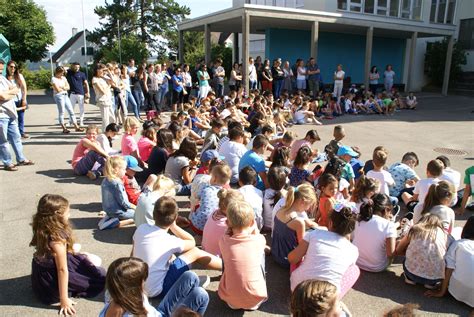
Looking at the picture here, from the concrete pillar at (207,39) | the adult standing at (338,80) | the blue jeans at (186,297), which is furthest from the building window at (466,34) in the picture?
the blue jeans at (186,297)

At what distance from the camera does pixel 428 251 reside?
11.8 ft

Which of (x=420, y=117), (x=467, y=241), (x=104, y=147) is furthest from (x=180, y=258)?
(x=420, y=117)

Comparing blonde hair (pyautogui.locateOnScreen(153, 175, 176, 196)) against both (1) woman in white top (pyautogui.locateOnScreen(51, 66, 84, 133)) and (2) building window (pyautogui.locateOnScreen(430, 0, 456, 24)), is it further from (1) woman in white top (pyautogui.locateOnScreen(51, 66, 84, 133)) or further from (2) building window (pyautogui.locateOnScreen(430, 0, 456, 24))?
(2) building window (pyautogui.locateOnScreen(430, 0, 456, 24))

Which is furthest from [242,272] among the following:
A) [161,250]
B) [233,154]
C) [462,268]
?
[233,154]

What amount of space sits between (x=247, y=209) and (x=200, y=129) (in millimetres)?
7115

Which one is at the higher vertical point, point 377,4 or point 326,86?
point 377,4

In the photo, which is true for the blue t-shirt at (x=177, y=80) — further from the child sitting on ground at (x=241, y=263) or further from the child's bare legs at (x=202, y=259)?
the child sitting on ground at (x=241, y=263)

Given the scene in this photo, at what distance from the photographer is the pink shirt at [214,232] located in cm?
399

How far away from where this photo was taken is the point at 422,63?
24875 mm

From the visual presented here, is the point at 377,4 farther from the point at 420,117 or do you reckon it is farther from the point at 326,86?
the point at 420,117

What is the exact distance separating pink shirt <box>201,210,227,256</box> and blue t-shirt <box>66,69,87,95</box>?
26.8ft

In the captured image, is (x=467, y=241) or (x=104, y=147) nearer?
(x=467, y=241)

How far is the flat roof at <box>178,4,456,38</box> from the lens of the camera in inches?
595

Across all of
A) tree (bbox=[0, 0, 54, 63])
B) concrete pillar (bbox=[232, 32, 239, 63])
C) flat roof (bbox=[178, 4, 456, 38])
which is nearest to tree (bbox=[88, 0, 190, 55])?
tree (bbox=[0, 0, 54, 63])
